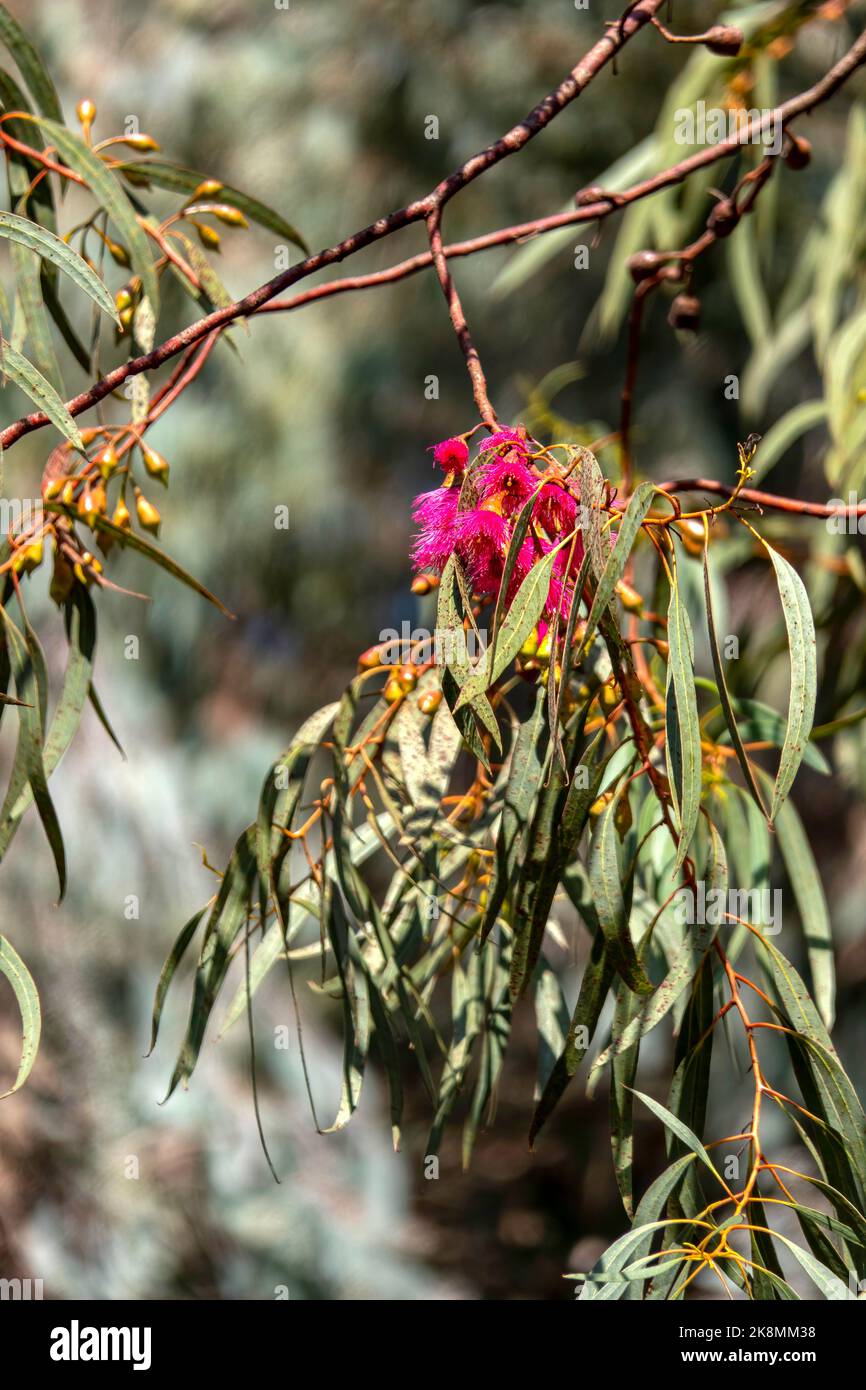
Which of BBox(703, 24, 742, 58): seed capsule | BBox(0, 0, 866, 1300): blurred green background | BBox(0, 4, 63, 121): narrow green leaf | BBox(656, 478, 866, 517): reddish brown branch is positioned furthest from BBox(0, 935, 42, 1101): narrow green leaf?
BBox(0, 0, 866, 1300): blurred green background

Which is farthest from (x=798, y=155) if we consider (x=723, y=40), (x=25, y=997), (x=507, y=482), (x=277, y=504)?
(x=277, y=504)

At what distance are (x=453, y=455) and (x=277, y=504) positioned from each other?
1.85 meters

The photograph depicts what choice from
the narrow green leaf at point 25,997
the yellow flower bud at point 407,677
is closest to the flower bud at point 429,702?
the yellow flower bud at point 407,677

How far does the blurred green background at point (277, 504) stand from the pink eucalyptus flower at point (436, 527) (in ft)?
5.40

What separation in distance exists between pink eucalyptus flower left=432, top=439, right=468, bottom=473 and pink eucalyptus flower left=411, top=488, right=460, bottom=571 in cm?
1

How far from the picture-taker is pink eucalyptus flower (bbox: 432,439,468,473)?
26.0 inches

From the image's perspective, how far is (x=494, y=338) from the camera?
252 cm

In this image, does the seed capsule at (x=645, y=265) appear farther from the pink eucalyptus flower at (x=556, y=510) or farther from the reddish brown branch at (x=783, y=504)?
the pink eucalyptus flower at (x=556, y=510)

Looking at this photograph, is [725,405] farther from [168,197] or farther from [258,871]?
[258,871]

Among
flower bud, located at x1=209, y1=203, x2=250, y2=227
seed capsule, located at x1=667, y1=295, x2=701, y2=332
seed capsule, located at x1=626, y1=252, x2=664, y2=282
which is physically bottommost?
flower bud, located at x1=209, y1=203, x2=250, y2=227

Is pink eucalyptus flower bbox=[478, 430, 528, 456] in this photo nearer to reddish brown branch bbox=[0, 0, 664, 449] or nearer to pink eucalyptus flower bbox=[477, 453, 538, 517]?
pink eucalyptus flower bbox=[477, 453, 538, 517]

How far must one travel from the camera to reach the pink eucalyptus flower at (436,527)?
2.15ft
